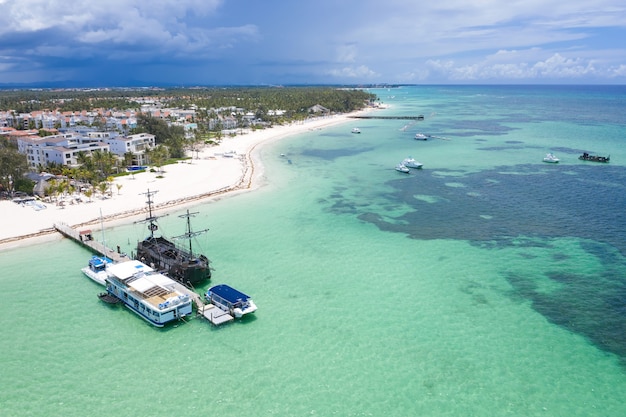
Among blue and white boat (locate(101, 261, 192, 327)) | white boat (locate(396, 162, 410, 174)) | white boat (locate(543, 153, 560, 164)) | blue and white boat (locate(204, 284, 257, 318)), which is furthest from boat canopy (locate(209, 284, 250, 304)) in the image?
white boat (locate(543, 153, 560, 164))

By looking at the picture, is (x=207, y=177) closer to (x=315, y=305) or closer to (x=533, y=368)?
(x=315, y=305)

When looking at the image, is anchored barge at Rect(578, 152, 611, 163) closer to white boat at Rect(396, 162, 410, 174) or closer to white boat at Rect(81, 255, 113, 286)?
white boat at Rect(396, 162, 410, 174)

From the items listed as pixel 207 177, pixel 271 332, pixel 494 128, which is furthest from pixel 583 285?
pixel 494 128

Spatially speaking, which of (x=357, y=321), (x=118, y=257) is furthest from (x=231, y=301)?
(x=118, y=257)

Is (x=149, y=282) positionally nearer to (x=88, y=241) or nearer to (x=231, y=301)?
(x=231, y=301)

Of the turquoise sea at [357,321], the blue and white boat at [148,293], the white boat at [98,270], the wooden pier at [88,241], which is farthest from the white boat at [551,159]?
the white boat at [98,270]

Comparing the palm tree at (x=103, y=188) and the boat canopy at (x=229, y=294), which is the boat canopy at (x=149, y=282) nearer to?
the boat canopy at (x=229, y=294)
